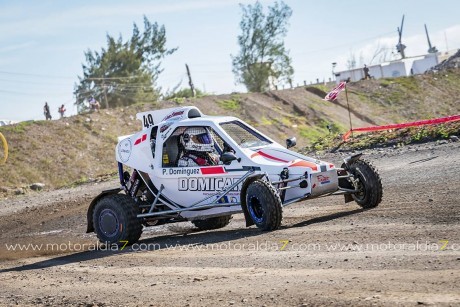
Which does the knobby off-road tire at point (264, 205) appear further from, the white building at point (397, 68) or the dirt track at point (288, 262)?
the white building at point (397, 68)

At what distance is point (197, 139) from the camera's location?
41.4 feet

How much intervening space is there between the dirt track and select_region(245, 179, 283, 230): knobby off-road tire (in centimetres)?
22

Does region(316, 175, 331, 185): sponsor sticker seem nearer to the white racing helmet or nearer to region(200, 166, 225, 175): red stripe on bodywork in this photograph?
region(200, 166, 225, 175): red stripe on bodywork

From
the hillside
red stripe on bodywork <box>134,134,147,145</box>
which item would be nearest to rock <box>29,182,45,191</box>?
the hillside

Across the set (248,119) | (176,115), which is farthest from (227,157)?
(248,119)

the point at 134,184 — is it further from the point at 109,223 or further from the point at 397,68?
the point at 397,68

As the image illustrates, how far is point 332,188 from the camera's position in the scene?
11.6 m

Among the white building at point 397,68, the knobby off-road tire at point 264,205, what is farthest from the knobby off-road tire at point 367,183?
the white building at point 397,68

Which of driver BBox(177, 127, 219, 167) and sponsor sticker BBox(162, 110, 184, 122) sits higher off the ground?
sponsor sticker BBox(162, 110, 184, 122)

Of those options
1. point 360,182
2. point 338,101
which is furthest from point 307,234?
point 338,101

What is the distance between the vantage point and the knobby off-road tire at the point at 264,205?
1089cm

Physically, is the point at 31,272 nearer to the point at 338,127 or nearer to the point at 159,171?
the point at 159,171

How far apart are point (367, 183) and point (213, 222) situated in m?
2.93

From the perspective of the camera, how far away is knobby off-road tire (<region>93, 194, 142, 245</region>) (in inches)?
491
